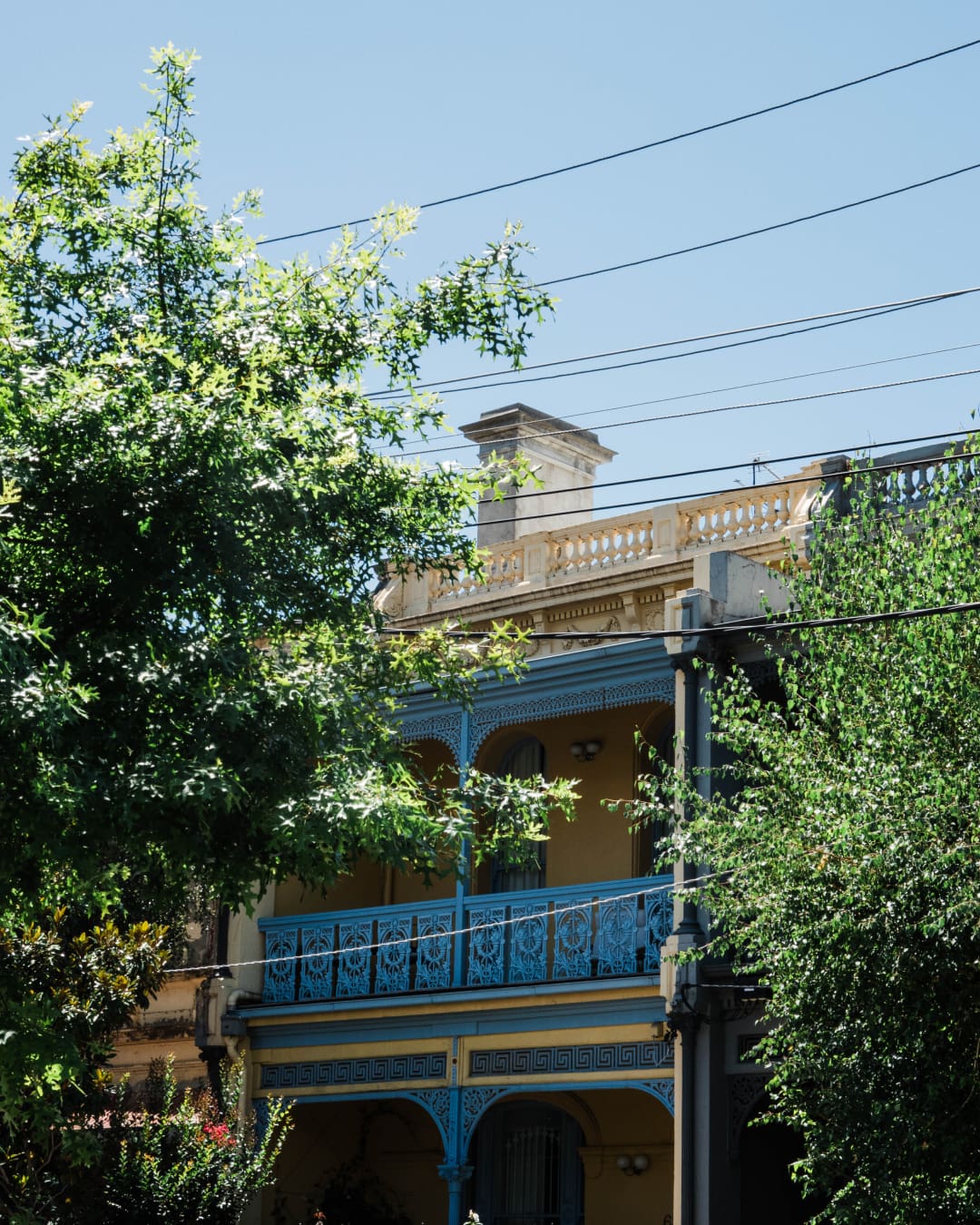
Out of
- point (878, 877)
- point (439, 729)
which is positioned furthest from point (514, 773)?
point (878, 877)

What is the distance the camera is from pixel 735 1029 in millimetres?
16062

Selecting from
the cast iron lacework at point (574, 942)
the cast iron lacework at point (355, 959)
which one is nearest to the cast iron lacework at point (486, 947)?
the cast iron lacework at point (574, 942)

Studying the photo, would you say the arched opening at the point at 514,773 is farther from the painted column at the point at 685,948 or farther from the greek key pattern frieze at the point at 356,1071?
the painted column at the point at 685,948

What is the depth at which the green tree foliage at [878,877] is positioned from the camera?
39.4 feet

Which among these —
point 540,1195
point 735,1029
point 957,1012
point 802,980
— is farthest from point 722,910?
point 540,1195

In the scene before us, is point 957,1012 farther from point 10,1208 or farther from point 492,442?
point 492,442

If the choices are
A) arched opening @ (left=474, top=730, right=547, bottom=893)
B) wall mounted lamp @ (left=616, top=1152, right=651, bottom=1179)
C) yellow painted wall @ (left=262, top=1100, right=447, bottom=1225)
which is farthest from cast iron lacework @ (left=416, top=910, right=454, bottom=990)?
wall mounted lamp @ (left=616, top=1152, right=651, bottom=1179)

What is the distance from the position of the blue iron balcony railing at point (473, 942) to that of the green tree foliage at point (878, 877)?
3492 millimetres

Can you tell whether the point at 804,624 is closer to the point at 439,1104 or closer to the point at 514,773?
the point at 439,1104

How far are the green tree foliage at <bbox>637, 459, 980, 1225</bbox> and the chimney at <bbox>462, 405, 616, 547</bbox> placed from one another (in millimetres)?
9852

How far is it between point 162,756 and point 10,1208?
712cm

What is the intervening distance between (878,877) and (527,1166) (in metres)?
9.60

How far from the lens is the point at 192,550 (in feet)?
36.3

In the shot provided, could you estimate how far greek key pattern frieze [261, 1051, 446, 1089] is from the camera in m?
18.6
